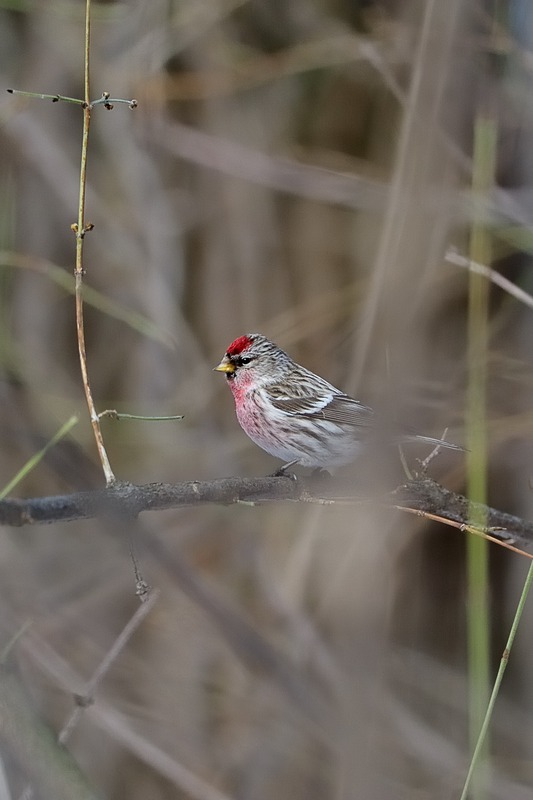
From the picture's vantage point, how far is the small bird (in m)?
1.89

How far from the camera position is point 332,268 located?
11.7ft

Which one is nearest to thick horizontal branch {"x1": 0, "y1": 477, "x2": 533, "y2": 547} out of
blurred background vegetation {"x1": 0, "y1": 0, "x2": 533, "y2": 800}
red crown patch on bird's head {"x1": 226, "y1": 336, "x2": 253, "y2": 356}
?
red crown patch on bird's head {"x1": 226, "y1": 336, "x2": 253, "y2": 356}

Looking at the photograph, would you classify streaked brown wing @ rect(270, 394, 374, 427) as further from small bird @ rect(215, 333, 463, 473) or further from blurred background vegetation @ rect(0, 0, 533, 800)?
blurred background vegetation @ rect(0, 0, 533, 800)

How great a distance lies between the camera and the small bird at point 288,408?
1887 millimetres

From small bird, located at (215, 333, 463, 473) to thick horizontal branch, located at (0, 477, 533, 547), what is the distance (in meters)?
0.27

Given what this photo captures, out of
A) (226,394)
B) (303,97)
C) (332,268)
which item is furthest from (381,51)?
(226,394)

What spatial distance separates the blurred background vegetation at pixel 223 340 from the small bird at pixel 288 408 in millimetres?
622

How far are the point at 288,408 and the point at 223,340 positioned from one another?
1.35 metres

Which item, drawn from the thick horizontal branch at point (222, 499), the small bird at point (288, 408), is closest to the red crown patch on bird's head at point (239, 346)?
the small bird at point (288, 408)

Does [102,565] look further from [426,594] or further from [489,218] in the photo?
[489,218]

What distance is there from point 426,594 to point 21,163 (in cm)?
229

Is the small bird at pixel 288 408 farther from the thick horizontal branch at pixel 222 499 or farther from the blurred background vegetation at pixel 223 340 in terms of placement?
the blurred background vegetation at pixel 223 340

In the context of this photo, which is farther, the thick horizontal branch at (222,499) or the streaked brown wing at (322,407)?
the streaked brown wing at (322,407)

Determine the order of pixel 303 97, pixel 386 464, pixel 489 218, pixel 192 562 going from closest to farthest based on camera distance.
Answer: pixel 386 464 < pixel 489 218 < pixel 192 562 < pixel 303 97
